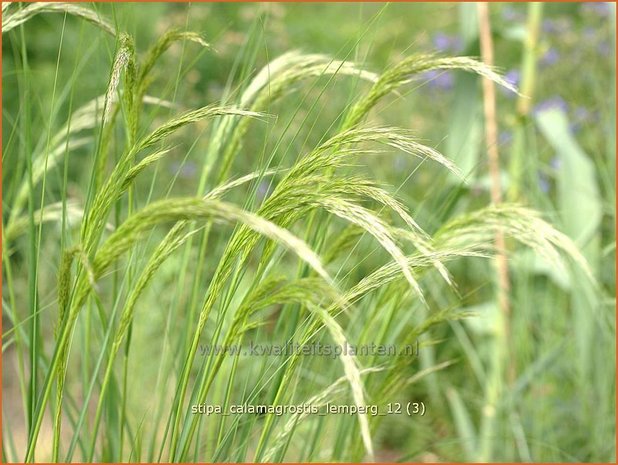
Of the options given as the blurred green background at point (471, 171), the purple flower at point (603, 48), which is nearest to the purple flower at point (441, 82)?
the blurred green background at point (471, 171)

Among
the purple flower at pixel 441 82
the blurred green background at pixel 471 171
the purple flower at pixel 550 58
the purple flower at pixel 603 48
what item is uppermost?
the purple flower at pixel 603 48

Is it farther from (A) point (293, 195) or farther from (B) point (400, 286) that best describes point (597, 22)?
(A) point (293, 195)

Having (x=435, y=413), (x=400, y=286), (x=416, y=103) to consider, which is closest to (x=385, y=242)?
(x=400, y=286)

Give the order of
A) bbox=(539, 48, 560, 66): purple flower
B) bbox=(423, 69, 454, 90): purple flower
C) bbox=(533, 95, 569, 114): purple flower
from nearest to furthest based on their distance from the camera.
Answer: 1. bbox=(533, 95, 569, 114): purple flower
2. bbox=(539, 48, 560, 66): purple flower
3. bbox=(423, 69, 454, 90): purple flower

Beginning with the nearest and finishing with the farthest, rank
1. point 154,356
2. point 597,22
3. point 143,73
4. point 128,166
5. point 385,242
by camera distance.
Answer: point 385,242, point 128,166, point 143,73, point 154,356, point 597,22

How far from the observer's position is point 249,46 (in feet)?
4.94

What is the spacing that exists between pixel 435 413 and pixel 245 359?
0.72 meters

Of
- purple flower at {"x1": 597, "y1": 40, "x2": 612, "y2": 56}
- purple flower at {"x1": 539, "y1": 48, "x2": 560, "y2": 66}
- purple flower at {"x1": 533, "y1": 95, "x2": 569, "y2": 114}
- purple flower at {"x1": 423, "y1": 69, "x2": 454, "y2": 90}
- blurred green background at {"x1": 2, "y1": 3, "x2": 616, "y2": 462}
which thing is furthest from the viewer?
purple flower at {"x1": 423, "y1": 69, "x2": 454, "y2": 90}

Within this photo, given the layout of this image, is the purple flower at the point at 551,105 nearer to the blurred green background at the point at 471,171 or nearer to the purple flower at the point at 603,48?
the blurred green background at the point at 471,171

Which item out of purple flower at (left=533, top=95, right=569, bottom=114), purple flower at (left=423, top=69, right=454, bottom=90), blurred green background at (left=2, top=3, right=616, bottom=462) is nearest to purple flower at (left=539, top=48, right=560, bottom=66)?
blurred green background at (left=2, top=3, right=616, bottom=462)

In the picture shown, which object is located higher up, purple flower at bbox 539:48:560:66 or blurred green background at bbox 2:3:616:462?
purple flower at bbox 539:48:560:66

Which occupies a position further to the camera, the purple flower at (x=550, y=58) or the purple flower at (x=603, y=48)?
the purple flower at (x=603, y=48)

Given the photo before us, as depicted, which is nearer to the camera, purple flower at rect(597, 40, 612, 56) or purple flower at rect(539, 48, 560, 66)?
purple flower at rect(539, 48, 560, 66)

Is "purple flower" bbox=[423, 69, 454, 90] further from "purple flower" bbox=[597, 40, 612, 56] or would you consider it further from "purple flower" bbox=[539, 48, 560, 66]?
"purple flower" bbox=[597, 40, 612, 56]
